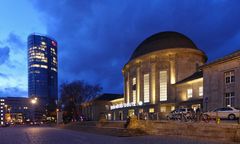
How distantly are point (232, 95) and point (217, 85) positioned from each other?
10.1 feet

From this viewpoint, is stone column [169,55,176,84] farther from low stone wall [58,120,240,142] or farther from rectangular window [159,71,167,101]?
low stone wall [58,120,240,142]

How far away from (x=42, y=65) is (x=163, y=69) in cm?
11085

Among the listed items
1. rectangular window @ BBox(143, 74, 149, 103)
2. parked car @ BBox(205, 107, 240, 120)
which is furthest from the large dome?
parked car @ BBox(205, 107, 240, 120)

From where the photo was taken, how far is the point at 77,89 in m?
75.8

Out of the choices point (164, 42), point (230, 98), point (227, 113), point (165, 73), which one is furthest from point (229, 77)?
point (164, 42)

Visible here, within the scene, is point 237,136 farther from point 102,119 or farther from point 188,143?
point 102,119

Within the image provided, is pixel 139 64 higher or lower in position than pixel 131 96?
higher

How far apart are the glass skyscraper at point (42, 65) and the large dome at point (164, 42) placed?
325 feet

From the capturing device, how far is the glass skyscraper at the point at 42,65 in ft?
525

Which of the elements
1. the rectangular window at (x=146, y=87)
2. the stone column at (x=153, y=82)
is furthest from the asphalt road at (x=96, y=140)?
the rectangular window at (x=146, y=87)

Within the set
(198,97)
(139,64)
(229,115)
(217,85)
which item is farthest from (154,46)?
(229,115)

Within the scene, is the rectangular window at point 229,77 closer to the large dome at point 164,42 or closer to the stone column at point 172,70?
the stone column at point 172,70

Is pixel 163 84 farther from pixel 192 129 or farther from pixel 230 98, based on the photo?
pixel 192 129

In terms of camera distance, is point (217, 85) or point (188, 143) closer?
point (188, 143)
